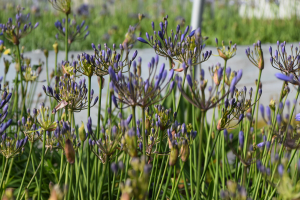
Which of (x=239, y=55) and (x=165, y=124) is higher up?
(x=239, y=55)

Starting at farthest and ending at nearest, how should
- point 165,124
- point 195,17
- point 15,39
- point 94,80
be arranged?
point 94,80, point 195,17, point 15,39, point 165,124

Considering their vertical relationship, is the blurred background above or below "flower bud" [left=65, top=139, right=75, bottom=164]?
above

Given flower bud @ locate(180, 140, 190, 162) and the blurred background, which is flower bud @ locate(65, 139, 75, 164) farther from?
the blurred background

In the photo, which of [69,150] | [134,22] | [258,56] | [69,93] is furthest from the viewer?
[134,22]

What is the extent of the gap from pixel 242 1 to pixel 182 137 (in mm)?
8946

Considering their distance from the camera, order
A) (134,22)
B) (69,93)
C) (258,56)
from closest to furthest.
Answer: (69,93) < (258,56) < (134,22)

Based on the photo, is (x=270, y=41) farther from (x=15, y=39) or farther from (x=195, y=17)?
(x=15, y=39)

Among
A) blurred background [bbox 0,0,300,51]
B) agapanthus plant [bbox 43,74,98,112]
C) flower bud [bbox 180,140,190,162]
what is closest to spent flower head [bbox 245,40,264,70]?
flower bud [bbox 180,140,190,162]

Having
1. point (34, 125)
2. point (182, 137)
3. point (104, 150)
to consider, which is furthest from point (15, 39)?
point (182, 137)

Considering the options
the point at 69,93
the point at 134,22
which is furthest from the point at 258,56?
the point at 134,22

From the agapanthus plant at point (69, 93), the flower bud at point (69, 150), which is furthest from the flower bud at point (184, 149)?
the agapanthus plant at point (69, 93)

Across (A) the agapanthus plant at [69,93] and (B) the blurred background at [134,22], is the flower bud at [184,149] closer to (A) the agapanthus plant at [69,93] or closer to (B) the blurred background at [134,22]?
(A) the agapanthus plant at [69,93]

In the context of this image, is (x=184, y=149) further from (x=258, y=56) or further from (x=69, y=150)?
(x=258, y=56)

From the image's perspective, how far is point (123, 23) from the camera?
6355 mm
